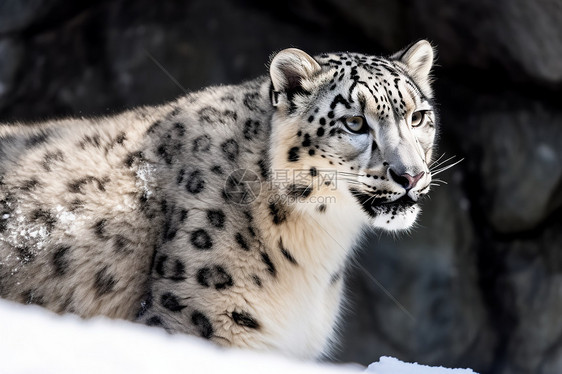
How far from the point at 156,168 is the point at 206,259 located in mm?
501

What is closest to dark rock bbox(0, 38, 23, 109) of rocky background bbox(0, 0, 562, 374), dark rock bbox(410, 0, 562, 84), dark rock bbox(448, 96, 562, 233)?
rocky background bbox(0, 0, 562, 374)

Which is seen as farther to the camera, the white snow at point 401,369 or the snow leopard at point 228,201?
the snow leopard at point 228,201

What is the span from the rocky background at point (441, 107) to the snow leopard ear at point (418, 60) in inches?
108

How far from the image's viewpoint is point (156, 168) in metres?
3.40

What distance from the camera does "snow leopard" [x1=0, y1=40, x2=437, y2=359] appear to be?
10.4 ft

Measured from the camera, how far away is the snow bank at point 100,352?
5.03ft

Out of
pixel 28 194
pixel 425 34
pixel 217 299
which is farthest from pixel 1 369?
pixel 425 34

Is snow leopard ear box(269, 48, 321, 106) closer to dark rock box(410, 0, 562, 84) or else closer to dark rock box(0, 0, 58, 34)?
dark rock box(410, 0, 562, 84)

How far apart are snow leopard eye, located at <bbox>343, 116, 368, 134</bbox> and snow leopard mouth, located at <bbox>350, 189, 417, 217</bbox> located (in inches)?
9.9

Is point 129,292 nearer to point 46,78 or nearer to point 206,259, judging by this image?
point 206,259

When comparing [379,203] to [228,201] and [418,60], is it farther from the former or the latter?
[418,60]

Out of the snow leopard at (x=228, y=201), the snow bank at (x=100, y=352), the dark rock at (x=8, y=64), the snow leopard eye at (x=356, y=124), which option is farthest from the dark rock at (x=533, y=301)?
the snow bank at (x=100, y=352)

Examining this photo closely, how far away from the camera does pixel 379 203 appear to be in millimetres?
3219

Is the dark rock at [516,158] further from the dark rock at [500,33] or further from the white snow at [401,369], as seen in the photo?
the white snow at [401,369]
